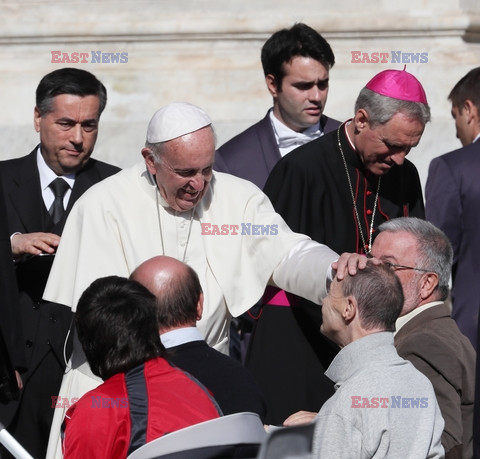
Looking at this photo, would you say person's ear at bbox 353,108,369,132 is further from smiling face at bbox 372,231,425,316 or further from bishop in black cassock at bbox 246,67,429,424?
smiling face at bbox 372,231,425,316

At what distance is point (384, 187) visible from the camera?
6.38 metres

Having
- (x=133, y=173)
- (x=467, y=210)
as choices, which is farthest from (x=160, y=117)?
(x=467, y=210)

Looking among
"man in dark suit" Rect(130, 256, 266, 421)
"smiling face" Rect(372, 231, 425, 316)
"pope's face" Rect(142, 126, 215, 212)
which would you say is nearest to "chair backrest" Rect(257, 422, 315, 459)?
"man in dark suit" Rect(130, 256, 266, 421)

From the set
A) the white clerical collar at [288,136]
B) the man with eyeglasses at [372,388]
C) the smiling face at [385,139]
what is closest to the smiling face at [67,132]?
the white clerical collar at [288,136]

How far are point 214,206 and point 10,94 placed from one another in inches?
99.7

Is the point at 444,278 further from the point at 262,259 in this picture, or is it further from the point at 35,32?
the point at 35,32

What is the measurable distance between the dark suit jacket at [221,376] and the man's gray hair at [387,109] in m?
1.57

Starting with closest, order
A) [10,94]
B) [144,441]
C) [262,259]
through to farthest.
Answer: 1. [144,441]
2. [262,259]
3. [10,94]

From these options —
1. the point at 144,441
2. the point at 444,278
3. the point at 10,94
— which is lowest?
the point at 144,441

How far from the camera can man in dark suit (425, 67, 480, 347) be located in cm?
660

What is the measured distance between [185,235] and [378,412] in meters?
1.62

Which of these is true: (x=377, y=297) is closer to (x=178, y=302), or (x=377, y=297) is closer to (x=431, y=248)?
(x=178, y=302)

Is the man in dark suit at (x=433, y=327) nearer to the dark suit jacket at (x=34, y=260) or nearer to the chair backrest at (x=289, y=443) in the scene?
the dark suit jacket at (x=34, y=260)

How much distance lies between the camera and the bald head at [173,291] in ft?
15.8
